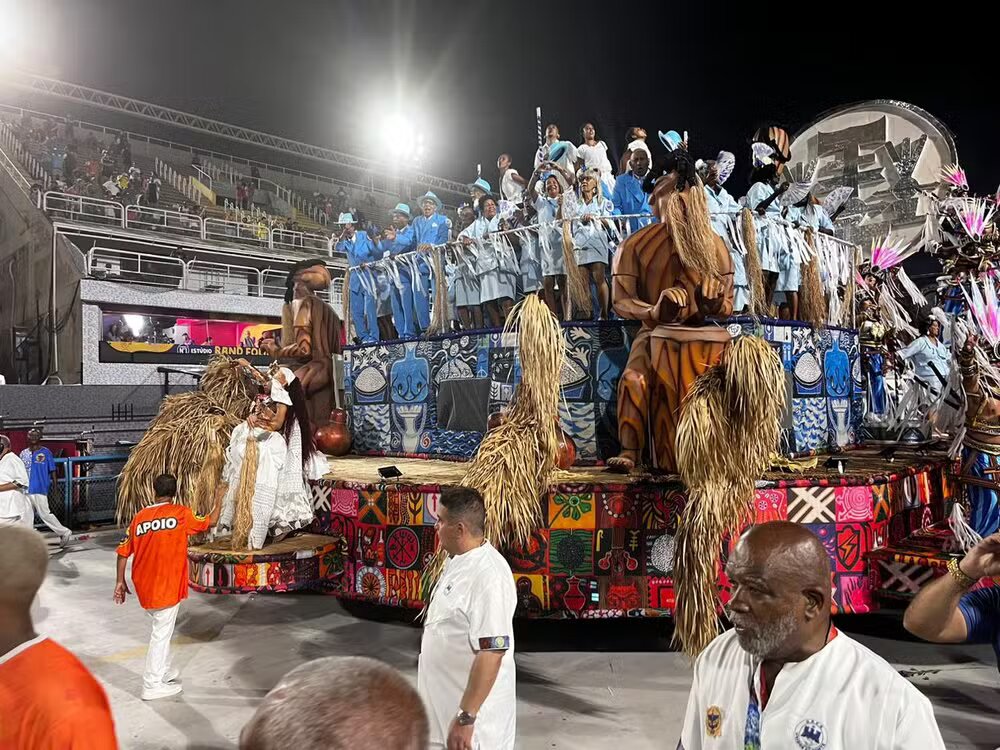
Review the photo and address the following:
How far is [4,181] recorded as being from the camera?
79.8ft

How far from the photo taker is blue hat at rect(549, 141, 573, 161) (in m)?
10.4

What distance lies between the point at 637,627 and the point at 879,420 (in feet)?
19.1

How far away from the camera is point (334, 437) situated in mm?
9695

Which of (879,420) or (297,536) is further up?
(879,420)

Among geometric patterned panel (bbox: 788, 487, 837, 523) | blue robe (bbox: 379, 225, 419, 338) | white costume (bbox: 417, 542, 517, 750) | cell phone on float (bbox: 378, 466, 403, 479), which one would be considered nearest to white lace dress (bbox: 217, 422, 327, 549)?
cell phone on float (bbox: 378, 466, 403, 479)

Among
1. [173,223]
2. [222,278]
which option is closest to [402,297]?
[222,278]

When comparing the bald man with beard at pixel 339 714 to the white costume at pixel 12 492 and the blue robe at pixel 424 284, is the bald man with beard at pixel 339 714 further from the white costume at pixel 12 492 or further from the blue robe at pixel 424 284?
the white costume at pixel 12 492

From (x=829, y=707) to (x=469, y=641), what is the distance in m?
1.52

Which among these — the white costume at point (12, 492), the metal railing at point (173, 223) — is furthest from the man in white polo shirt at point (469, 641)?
the metal railing at point (173, 223)

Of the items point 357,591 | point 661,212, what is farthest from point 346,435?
point 661,212

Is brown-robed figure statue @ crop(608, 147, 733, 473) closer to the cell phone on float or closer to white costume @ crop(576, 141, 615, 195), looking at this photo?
the cell phone on float

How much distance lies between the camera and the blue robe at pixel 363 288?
1077cm

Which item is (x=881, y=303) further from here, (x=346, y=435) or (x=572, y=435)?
(x=346, y=435)

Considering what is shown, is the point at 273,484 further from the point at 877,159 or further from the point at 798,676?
the point at 877,159
